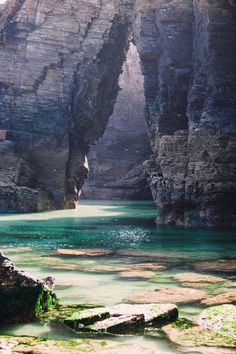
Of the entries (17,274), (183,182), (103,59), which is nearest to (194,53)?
(183,182)

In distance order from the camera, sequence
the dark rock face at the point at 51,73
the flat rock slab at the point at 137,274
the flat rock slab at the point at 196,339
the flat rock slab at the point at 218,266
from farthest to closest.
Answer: the dark rock face at the point at 51,73 → the flat rock slab at the point at 218,266 → the flat rock slab at the point at 137,274 → the flat rock slab at the point at 196,339

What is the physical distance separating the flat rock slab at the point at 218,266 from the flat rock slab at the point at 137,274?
1.21m

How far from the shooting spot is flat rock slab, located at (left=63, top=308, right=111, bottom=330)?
5.43 metres

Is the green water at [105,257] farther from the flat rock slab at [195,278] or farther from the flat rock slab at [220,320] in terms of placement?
the flat rock slab at [220,320]

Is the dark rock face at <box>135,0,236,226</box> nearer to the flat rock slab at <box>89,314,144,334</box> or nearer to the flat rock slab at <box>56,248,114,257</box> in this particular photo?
the flat rock slab at <box>56,248,114,257</box>

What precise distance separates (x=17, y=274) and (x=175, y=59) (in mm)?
19264

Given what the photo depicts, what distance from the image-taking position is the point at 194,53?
22.7 m

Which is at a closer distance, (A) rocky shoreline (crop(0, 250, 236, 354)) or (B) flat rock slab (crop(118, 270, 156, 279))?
(A) rocky shoreline (crop(0, 250, 236, 354))

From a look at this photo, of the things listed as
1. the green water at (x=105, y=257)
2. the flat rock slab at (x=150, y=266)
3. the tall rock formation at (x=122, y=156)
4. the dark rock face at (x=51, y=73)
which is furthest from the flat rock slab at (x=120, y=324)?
the tall rock formation at (x=122, y=156)

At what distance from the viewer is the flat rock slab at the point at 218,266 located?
30.6 feet

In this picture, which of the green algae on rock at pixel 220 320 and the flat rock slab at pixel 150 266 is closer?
the green algae on rock at pixel 220 320

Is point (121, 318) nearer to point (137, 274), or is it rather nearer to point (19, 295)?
point (19, 295)

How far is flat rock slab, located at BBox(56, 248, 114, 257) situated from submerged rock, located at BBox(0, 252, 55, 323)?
206 inches

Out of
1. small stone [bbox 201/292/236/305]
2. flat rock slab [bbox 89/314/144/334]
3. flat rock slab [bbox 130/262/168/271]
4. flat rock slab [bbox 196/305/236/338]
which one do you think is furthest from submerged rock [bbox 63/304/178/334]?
flat rock slab [bbox 130/262/168/271]
